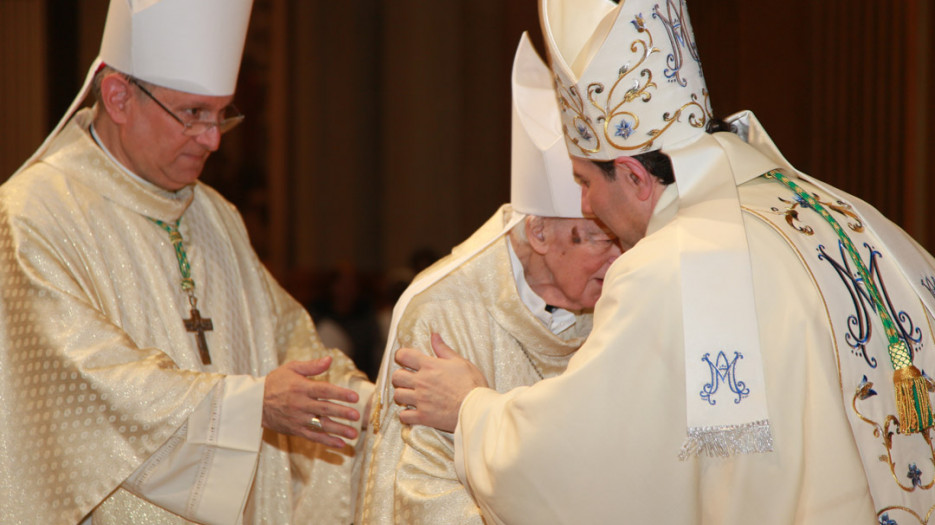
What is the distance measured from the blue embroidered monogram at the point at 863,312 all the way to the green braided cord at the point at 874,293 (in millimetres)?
13

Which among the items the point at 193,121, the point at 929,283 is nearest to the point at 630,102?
the point at 929,283

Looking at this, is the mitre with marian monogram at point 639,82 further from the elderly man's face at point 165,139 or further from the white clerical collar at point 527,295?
the elderly man's face at point 165,139

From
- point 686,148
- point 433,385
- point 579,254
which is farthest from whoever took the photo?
point 579,254

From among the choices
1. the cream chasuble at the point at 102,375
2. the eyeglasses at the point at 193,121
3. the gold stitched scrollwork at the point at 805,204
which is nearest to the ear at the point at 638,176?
the gold stitched scrollwork at the point at 805,204

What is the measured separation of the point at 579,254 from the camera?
114 inches

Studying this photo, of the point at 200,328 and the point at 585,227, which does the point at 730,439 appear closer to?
the point at 585,227

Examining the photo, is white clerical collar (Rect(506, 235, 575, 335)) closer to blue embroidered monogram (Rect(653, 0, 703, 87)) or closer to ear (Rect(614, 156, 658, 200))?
ear (Rect(614, 156, 658, 200))

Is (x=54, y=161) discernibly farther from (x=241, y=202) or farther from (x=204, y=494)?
(x=241, y=202)

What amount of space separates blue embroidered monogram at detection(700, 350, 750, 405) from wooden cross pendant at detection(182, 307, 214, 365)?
5.77 feet

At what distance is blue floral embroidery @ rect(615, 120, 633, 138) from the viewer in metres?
2.24

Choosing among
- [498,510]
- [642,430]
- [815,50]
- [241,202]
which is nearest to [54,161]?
[498,510]

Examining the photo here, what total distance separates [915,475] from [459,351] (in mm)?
1193

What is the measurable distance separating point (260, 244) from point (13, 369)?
7.41m

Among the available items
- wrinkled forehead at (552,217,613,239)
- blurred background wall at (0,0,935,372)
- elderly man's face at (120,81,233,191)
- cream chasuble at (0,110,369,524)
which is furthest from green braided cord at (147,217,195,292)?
blurred background wall at (0,0,935,372)
